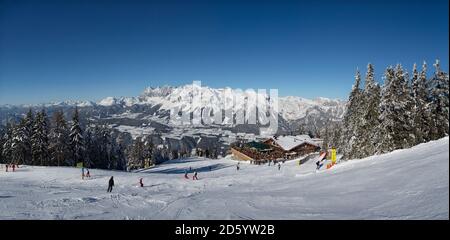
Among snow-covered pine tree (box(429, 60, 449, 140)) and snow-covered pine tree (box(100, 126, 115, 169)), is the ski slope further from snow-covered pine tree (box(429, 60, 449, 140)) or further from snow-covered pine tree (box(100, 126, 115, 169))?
snow-covered pine tree (box(100, 126, 115, 169))

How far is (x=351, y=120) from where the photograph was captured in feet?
169

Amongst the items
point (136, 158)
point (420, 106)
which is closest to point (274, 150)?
point (136, 158)

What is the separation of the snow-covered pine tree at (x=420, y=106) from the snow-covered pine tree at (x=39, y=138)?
5747 cm

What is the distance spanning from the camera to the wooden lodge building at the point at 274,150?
84.7 m

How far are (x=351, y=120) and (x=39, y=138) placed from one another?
5309cm

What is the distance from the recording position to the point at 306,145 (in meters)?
100

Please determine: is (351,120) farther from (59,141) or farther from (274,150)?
(59,141)

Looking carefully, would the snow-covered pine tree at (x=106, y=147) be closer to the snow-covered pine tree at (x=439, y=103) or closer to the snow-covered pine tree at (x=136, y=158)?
the snow-covered pine tree at (x=136, y=158)

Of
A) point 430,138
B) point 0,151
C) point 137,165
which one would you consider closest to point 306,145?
point 137,165

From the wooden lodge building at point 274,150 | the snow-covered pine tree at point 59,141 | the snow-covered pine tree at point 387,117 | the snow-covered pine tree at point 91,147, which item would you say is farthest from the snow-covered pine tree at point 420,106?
the snow-covered pine tree at point 91,147

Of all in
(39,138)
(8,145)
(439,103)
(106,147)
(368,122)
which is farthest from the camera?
(106,147)

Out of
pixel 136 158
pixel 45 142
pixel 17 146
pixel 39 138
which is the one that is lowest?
pixel 136 158

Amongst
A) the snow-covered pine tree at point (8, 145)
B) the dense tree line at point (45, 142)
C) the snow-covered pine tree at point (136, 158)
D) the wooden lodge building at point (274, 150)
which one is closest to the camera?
the dense tree line at point (45, 142)

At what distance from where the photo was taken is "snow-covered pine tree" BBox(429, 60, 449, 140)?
117ft
